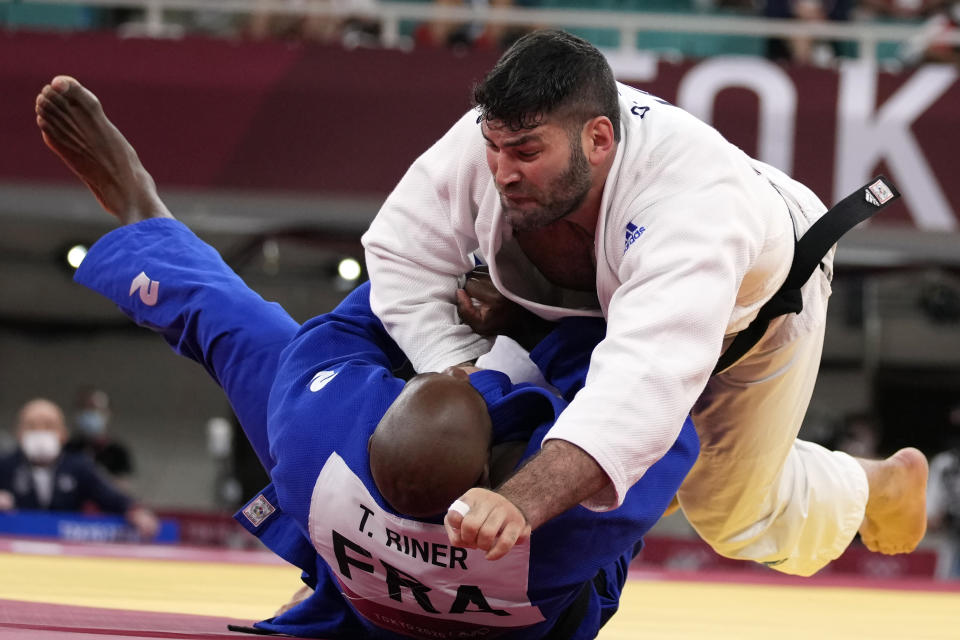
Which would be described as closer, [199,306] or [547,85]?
[547,85]

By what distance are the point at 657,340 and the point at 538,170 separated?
1.08 feet

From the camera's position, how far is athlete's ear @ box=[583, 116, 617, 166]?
181 cm

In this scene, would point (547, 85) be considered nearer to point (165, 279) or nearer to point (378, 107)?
point (165, 279)

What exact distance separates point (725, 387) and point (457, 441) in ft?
3.04

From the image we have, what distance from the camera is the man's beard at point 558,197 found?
1802 millimetres

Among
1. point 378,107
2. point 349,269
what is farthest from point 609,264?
point 349,269

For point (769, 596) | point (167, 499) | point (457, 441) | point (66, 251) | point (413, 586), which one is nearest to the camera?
point (457, 441)

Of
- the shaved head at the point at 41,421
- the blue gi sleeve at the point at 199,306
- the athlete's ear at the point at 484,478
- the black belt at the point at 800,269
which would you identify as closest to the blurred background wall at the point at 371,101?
the shaved head at the point at 41,421

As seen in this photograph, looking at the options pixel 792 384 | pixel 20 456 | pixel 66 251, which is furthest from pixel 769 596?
pixel 66 251

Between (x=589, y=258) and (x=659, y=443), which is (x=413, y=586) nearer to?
(x=659, y=443)

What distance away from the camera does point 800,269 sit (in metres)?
2.12

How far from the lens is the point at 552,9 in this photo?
6.93m

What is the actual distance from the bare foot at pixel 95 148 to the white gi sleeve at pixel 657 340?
47.8 inches

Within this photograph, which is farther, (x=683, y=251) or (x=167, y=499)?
(x=167, y=499)
